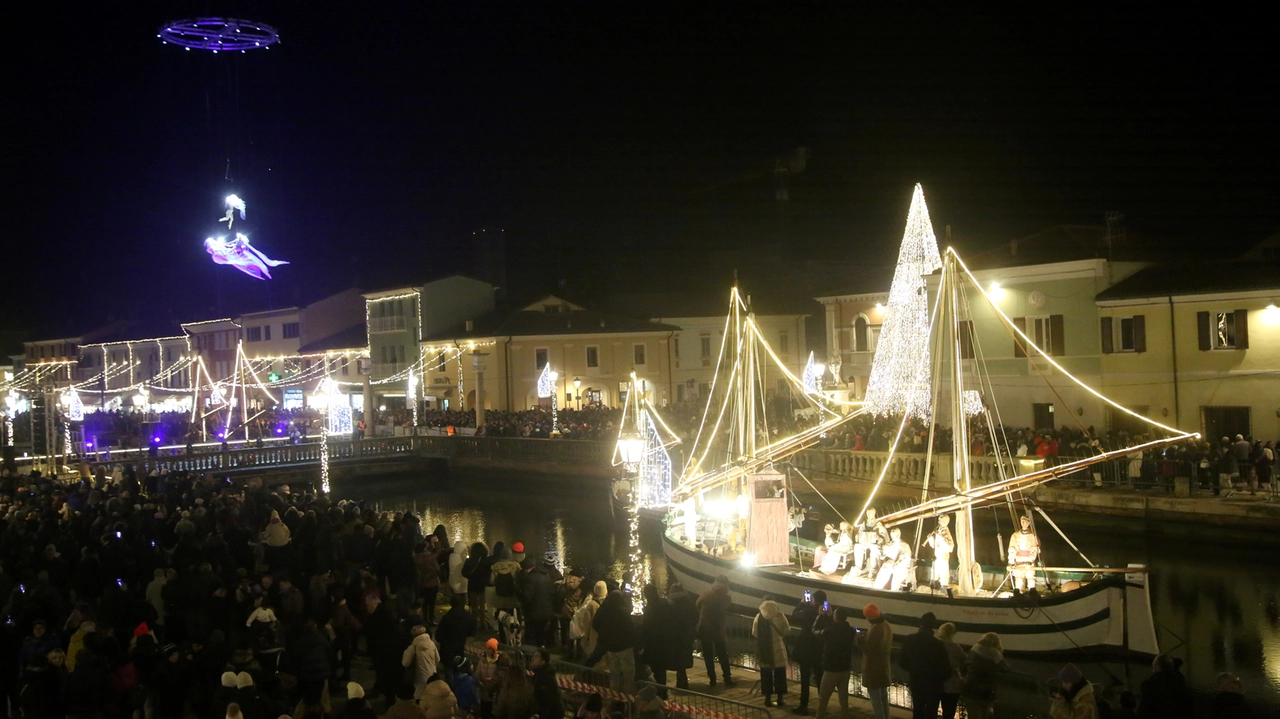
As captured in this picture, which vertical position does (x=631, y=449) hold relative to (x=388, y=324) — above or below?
below

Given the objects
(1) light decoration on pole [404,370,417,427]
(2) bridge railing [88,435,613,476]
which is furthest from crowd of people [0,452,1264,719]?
(1) light decoration on pole [404,370,417,427]

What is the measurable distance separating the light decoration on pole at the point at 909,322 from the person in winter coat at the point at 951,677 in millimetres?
24373

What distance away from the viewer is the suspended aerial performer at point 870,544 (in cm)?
1956

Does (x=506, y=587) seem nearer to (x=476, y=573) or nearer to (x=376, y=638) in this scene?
(x=476, y=573)

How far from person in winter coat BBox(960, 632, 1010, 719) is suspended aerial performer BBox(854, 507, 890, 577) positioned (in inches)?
328

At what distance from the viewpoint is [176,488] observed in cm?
2808

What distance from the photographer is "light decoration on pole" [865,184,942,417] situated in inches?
1414

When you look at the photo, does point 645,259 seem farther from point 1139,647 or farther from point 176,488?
point 1139,647

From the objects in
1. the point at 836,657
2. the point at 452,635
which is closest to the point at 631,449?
the point at 452,635

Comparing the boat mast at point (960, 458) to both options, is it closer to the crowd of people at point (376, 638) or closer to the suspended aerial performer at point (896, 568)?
the suspended aerial performer at point (896, 568)

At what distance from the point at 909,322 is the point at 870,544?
18328 mm

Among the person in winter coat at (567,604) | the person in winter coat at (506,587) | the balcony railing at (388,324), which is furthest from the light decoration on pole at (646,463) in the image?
the balcony railing at (388,324)

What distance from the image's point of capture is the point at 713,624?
13266mm

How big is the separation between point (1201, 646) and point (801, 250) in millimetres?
54100
